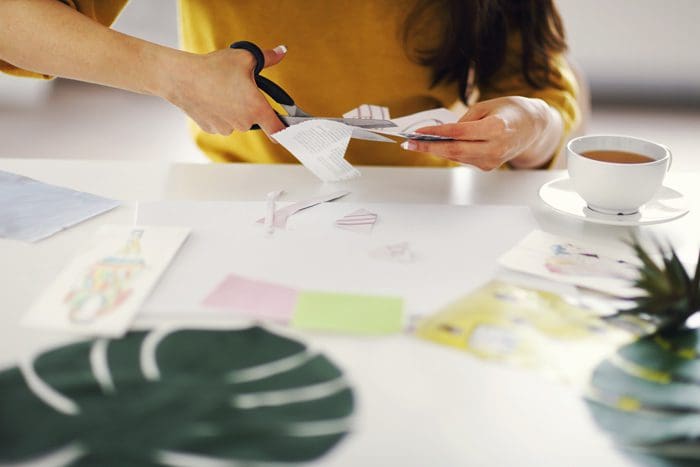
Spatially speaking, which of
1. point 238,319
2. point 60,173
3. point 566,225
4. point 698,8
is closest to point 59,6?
point 60,173

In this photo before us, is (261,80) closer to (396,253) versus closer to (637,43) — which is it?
(396,253)

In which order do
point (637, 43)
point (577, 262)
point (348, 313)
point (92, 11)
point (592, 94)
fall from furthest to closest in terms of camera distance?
point (592, 94), point (637, 43), point (92, 11), point (577, 262), point (348, 313)

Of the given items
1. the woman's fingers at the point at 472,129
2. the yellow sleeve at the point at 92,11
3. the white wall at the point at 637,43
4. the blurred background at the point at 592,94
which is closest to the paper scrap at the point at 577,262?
the woman's fingers at the point at 472,129

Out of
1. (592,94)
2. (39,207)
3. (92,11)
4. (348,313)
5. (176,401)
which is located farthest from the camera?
(592,94)

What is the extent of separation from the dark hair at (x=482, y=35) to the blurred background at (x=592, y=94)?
163cm

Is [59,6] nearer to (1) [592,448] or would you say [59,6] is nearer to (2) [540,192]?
(2) [540,192]

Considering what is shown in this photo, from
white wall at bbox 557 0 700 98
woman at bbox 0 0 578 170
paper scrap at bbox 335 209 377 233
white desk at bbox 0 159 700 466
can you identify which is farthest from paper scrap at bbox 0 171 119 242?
white wall at bbox 557 0 700 98

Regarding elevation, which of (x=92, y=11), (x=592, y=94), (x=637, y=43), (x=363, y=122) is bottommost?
(x=592, y=94)

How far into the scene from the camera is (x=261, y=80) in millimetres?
967

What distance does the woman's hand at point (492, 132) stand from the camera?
91cm

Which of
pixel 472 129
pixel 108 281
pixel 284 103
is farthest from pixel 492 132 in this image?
pixel 108 281

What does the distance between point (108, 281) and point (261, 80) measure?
1.20 ft

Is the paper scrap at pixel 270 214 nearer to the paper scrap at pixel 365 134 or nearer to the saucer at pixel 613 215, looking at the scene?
the paper scrap at pixel 365 134

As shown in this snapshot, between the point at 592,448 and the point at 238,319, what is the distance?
0.96 feet
